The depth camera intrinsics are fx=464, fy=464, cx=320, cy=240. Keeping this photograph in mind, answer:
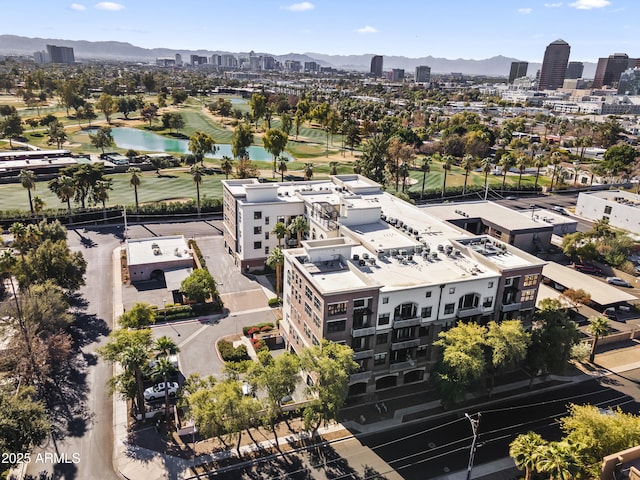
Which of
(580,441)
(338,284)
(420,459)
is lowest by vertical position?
(420,459)

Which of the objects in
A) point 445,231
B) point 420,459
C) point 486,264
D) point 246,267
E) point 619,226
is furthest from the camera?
point 619,226

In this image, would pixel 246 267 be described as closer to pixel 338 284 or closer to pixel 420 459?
pixel 338 284

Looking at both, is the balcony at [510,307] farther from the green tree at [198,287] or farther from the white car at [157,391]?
the green tree at [198,287]

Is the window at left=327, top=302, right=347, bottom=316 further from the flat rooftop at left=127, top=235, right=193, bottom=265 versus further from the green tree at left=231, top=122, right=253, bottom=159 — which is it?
the green tree at left=231, top=122, right=253, bottom=159

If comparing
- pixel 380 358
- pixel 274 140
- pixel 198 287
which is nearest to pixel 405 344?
pixel 380 358

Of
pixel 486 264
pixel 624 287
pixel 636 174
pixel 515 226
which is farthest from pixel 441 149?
pixel 486 264

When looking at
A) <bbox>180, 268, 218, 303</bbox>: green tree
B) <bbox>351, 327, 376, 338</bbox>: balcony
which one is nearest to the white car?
<bbox>180, 268, 218, 303</bbox>: green tree

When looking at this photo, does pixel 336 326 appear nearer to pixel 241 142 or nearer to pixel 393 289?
pixel 393 289
